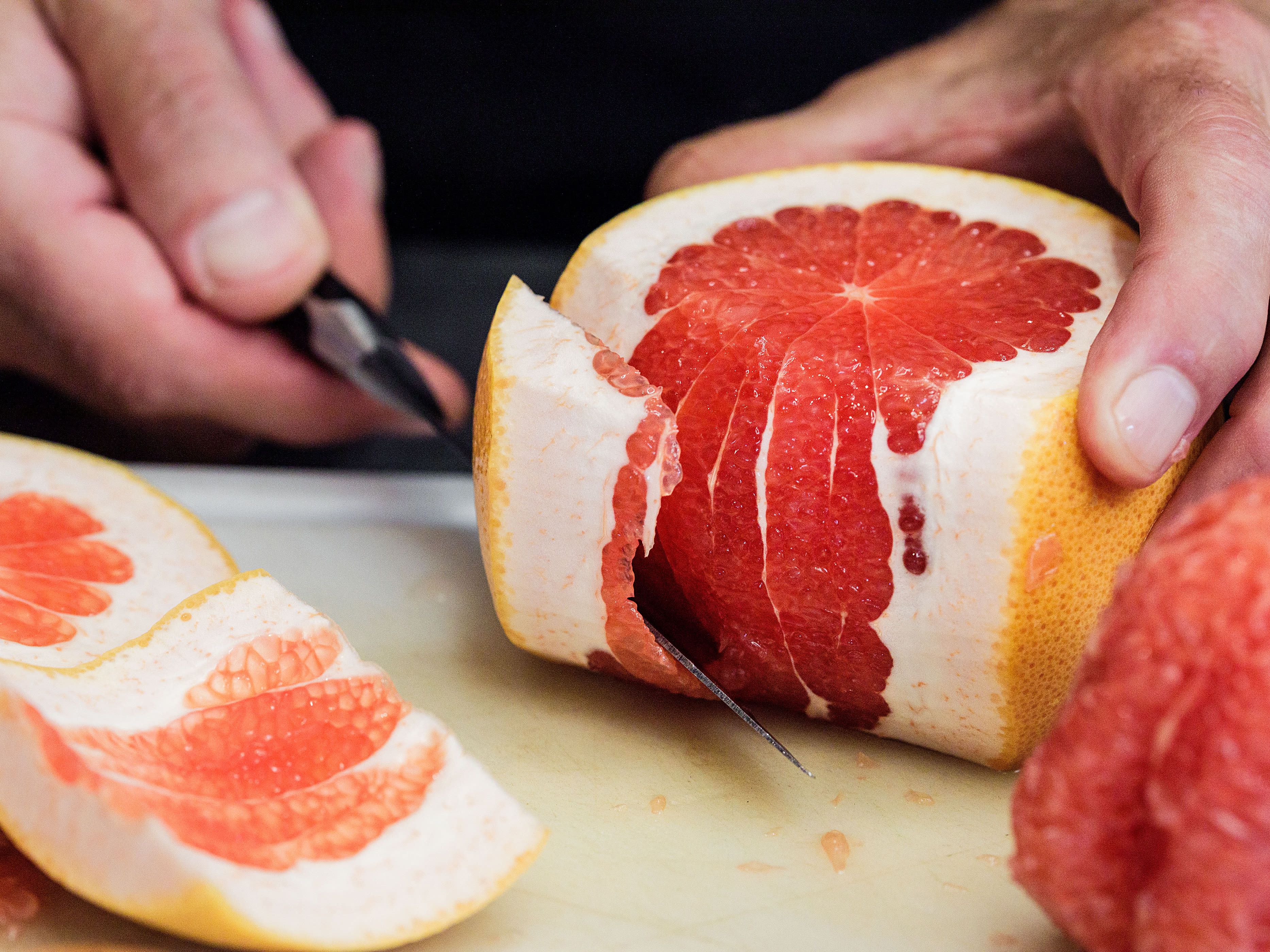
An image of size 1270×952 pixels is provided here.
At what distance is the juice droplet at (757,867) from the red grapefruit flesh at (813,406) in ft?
0.72

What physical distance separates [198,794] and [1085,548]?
2.99 feet

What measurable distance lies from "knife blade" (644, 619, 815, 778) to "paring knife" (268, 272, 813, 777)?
0.63 m

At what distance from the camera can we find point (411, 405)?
1.91 meters

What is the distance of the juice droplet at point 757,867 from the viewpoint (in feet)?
3.92

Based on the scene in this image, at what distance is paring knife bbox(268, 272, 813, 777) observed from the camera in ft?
6.31

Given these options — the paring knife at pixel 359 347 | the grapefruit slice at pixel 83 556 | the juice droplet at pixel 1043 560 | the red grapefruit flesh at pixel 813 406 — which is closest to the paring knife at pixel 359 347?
the paring knife at pixel 359 347

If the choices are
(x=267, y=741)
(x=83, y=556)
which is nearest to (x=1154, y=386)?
(x=267, y=741)

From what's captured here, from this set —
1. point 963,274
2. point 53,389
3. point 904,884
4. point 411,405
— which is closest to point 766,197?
point 963,274

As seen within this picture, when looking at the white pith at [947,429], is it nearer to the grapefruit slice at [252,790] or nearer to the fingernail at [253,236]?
the grapefruit slice at [252,790]

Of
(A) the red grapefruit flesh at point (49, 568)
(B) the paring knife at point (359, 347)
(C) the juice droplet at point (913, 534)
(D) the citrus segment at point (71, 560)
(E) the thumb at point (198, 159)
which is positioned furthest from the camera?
(E) the thumb at point (198, 159)

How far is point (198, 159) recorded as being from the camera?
203 cm

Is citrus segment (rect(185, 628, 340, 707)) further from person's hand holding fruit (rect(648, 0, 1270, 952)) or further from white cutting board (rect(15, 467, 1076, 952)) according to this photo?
person's hand holding fruit (rect(648, 0, 1270, 952))

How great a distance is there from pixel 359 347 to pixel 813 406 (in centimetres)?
104

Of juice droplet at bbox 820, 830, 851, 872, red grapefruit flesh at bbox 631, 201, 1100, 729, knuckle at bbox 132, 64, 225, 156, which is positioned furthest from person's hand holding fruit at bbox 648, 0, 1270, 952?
knuckle at bbox 132, 64, 225, 156
